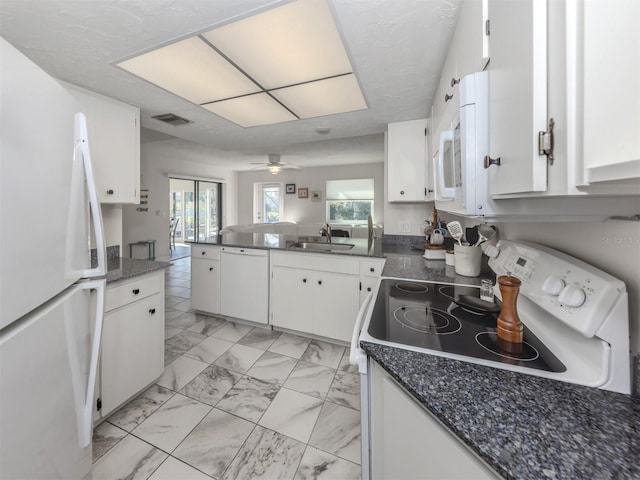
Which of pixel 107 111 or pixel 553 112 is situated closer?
pixel 553 112

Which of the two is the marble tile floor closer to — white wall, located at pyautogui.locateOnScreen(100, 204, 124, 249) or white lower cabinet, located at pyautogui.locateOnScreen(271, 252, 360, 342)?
white lower cabinet, located at pyautogui.locateOnScreen(271, 252, 360, 342)

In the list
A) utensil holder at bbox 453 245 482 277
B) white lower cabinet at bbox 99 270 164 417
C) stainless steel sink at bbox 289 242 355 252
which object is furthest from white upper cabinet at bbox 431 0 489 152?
white lower cabinet at bbox 99 270 164 417

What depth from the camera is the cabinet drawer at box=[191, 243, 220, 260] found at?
2.91 m

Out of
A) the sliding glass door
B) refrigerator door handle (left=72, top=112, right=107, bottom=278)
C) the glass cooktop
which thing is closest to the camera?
the glass cooktop

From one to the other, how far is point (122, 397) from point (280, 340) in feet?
4.23

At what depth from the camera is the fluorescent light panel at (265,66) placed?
1271mm

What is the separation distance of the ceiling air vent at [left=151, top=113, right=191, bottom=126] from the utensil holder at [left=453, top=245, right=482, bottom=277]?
262 centimetres

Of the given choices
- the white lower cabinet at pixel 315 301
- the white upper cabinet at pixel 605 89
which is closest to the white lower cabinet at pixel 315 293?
the white lower cabinet at pixel 315 301

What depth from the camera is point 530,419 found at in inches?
20.4

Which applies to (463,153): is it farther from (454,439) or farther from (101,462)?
(101,462)

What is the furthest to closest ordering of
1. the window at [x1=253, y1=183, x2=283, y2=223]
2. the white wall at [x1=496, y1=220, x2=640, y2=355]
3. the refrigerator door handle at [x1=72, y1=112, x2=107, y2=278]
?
the window at [x1=253, y1=183, x2=283, y2=223], the refrigerator door handle at [x1=72, y1=112, x2=107, y2=278], the white wall at [x1=496, y1=220, x2=640, y2=355]

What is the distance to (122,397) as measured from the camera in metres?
1.57

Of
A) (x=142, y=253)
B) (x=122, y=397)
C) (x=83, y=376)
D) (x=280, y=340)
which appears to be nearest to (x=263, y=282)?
(x=280, y=340)

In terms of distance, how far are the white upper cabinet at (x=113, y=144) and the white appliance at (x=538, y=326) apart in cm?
208
